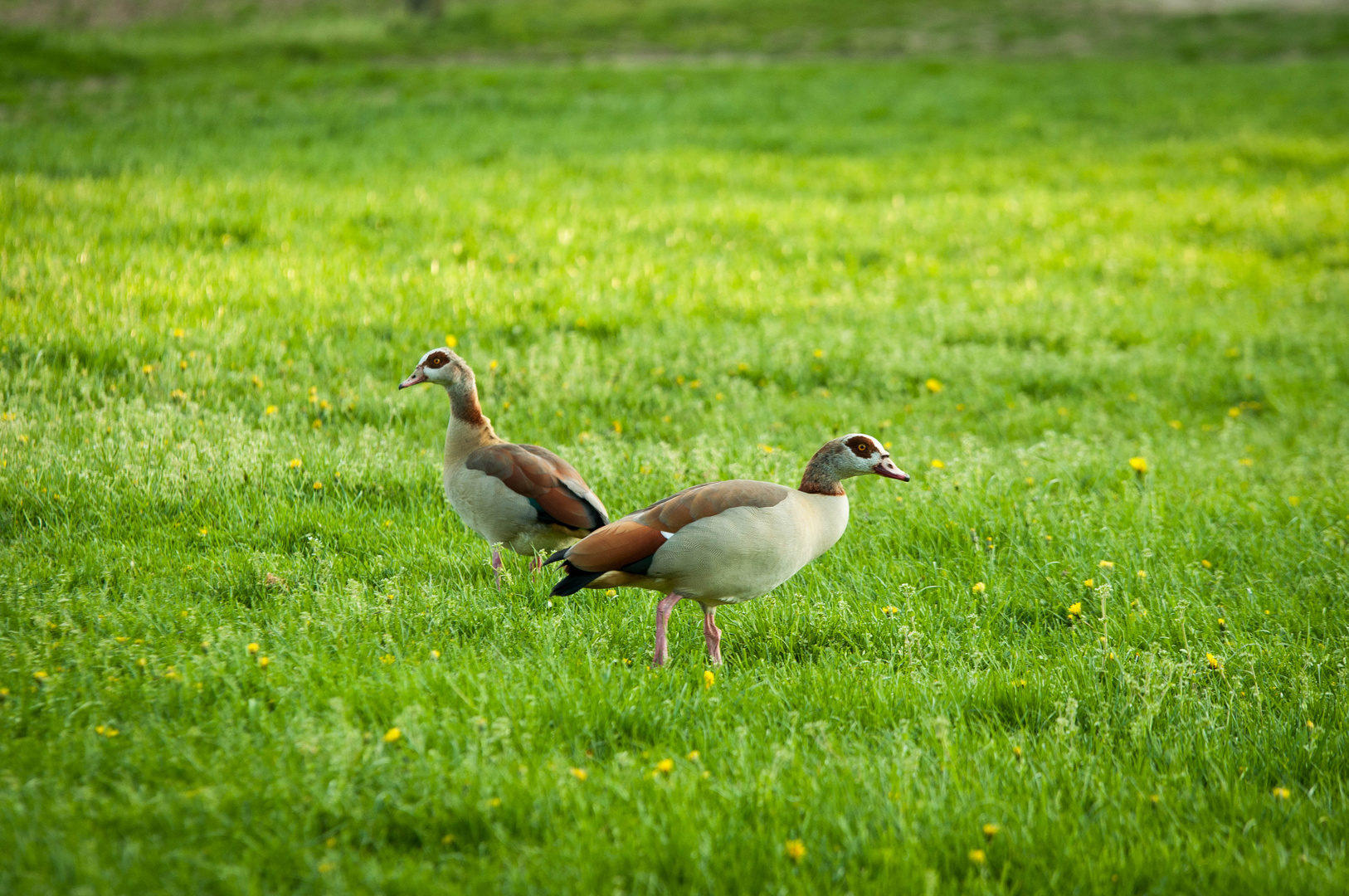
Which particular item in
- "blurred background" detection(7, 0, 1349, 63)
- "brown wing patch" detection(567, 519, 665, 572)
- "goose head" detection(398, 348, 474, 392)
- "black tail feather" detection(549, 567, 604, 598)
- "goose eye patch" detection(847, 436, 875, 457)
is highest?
"blurred background" detection(7, 0, 1349, 63)

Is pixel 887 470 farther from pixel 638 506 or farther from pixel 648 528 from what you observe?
pixel 638 506

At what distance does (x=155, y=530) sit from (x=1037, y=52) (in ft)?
104

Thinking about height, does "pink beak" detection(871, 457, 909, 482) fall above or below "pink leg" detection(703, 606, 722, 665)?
above

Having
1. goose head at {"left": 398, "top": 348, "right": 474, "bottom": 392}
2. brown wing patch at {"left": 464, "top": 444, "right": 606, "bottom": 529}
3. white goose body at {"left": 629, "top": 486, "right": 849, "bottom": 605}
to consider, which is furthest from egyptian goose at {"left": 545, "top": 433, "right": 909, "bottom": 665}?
goose head at {"left": 398, "top": 348, "right": 474, "bottom": 392}

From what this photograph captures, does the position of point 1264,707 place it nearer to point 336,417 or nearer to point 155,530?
point 155,530

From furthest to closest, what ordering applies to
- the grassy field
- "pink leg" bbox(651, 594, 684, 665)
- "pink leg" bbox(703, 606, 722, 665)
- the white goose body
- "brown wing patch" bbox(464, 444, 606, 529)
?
"brown wing patch" bbox(464, 444, 606, 529) → "pink leg" bbox(703, 606, 722, 665) → "pink leg" bbox(651, 594, 684, 665) → the white goose body → the grassy field

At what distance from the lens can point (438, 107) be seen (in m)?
19.7

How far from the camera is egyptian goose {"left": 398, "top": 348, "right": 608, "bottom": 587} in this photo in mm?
5055

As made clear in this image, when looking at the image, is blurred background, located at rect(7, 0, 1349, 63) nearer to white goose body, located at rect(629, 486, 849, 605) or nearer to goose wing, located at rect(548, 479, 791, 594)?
goose wing, located at rect(548, 479, 791, 594)

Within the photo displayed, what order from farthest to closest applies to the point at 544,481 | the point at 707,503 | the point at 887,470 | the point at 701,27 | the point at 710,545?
the point at 701,27, the point at 544,481, the point at 887,470, the point at 707,503, the point at 710,545

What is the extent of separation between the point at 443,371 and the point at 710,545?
2250mm

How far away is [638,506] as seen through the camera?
6277 millimetres

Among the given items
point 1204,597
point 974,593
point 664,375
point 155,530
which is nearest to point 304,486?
point 155,530

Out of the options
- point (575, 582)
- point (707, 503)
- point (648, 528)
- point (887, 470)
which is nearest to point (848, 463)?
point (887, 470)
